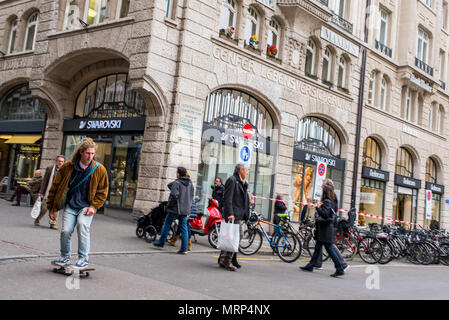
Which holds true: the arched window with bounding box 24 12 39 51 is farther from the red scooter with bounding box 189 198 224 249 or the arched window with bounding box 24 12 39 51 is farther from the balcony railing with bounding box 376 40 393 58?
the balcony railing with bounding box 376 40 393 58

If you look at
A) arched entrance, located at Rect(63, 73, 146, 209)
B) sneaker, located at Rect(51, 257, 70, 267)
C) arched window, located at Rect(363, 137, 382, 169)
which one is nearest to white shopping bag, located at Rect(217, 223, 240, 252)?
sneaker, located at Rect(51, 257, 70, 267)

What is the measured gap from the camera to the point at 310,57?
60.8ft

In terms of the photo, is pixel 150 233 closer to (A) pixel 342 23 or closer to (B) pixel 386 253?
(B) pixel 386 253

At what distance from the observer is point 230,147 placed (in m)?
15.3

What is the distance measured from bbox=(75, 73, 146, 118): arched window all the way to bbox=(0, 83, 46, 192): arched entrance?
2.47m

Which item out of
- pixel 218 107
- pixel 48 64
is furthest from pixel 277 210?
pixel 48 64

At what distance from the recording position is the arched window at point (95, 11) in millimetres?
→ 14984

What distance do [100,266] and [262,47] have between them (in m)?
11.7

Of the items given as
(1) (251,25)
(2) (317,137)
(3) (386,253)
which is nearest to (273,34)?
(1) (251,25)

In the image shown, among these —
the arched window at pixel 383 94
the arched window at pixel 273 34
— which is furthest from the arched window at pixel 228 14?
the arched window at pixel 383 94

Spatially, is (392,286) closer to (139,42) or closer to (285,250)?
(285,250)

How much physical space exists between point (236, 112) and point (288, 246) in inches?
284

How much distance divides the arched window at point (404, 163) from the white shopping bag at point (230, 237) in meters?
18.6

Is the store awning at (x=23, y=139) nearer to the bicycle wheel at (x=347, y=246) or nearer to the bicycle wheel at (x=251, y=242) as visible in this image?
the bicycle wheel at (x=251, y=242)
